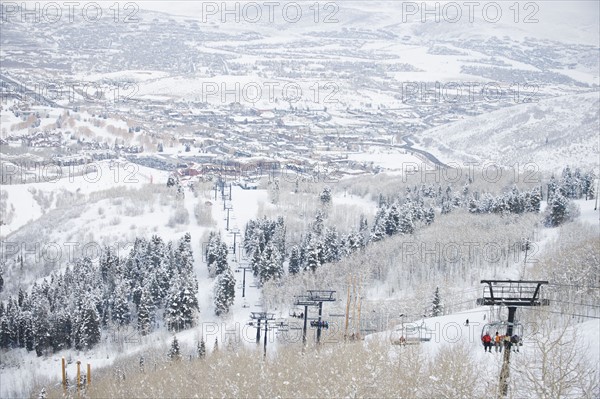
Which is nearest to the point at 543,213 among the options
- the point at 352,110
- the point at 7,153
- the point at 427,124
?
the point at 7,153

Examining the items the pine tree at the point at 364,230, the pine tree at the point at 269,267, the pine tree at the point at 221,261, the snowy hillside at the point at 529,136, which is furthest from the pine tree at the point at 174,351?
the snowy hillside at the point at 529,136

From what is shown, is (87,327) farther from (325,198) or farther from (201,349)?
(325,198)

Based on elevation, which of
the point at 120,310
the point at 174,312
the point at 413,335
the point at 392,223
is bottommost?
the point at 120,310

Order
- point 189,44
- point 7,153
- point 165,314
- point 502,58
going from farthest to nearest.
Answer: point 189,44, point 502,58, point 7,153, point 165,314

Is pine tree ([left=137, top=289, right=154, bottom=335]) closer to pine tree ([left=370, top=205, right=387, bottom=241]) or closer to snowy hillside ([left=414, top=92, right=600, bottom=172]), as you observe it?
pine tree ([left=370, top=205, right=387, bottom=241])

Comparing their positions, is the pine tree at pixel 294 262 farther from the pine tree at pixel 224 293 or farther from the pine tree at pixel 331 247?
the pine tree at pixel 224 293

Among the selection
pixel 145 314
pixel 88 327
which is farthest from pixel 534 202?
pixel 88 327

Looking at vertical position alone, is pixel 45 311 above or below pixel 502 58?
below

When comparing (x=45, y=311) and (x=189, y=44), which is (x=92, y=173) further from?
(x=189, y=44)

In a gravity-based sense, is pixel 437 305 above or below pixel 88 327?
above
